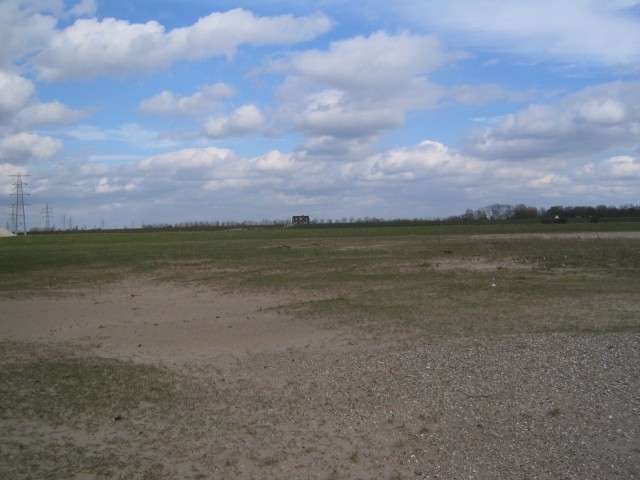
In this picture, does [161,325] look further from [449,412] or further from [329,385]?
[449,412]

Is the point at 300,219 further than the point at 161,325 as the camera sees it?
Yes

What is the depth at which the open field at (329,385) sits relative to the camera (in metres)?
6.26

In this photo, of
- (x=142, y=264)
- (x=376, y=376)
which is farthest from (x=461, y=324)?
(x=142, y=264)

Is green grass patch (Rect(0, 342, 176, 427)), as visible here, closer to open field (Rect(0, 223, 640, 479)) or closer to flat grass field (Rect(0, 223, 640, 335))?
open field (Rect(0, 223, 640, 479))

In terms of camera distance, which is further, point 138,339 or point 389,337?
point 138,339

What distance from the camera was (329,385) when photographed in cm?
891

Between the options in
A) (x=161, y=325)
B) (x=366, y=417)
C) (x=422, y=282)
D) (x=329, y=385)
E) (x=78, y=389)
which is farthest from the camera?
(x=422, y=282)

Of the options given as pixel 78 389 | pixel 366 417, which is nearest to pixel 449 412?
pixel 366 417

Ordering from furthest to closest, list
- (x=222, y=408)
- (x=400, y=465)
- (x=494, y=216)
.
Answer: (x=494, y=216) < (x=222, y=408) < (x=400, y=465)

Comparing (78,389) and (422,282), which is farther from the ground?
(422,282)

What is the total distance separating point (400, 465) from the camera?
6.09 meters

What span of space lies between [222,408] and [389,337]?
5.03 metres

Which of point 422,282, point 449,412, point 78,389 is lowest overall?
point 78,389

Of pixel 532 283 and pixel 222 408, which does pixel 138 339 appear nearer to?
pixel 222 408
